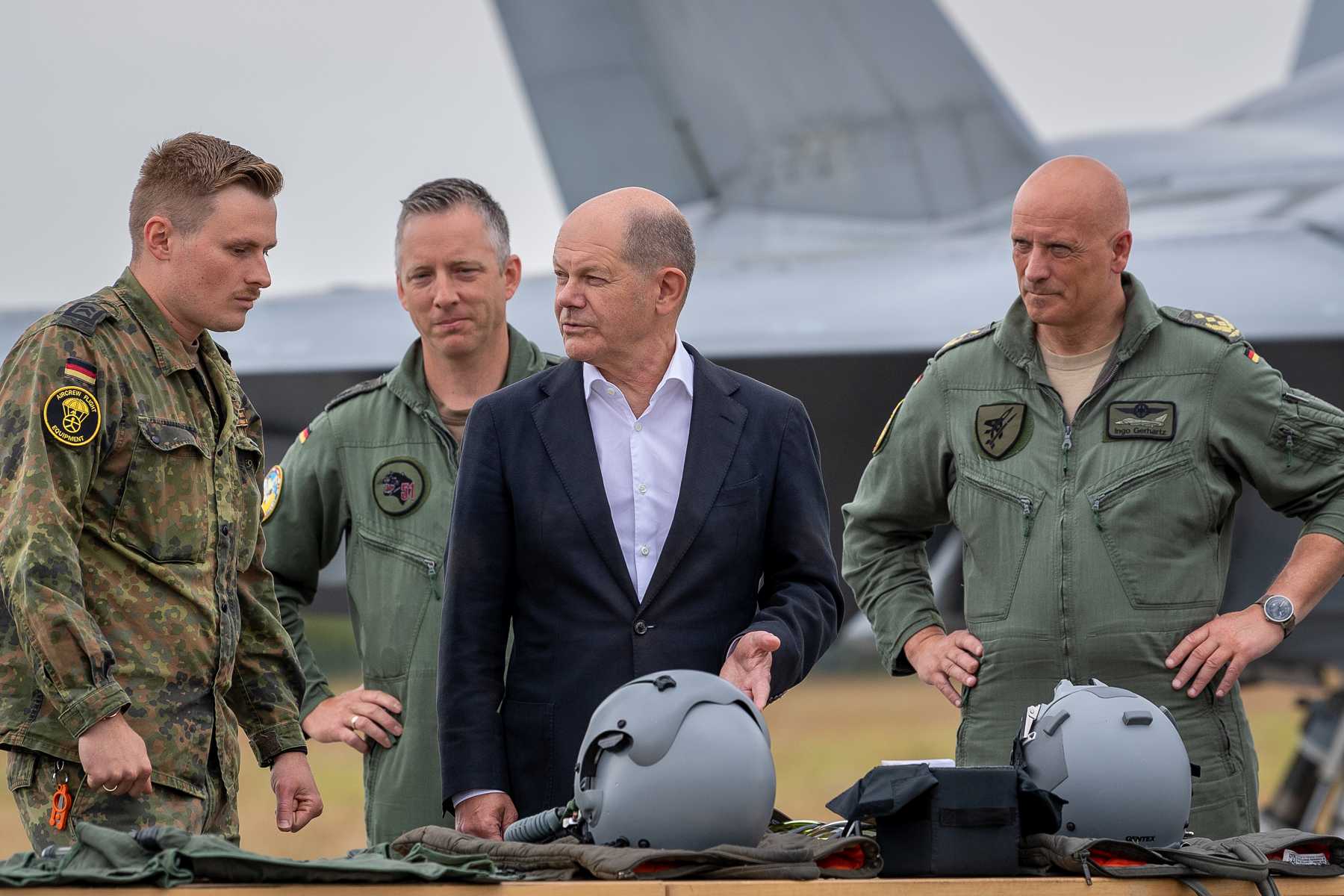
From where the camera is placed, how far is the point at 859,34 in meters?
12.7

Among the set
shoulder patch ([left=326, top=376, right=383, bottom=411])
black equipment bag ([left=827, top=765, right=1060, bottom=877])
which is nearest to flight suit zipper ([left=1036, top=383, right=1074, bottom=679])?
black equipment bag ([left=827, top=765, right=1060, bottom=877])

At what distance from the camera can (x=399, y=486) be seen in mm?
3406

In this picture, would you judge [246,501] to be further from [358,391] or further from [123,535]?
[358,391]

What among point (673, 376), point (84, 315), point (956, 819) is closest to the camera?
point (956, 819)

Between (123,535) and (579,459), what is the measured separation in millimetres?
710

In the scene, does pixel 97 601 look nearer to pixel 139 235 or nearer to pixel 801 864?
pixel 139 235

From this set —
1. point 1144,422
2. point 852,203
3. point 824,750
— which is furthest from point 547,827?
point 824,750

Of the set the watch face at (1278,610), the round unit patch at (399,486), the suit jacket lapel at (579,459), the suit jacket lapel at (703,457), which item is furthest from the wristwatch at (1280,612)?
the round unit patch at (399,486)

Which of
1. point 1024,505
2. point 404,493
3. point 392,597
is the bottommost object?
point 392,597

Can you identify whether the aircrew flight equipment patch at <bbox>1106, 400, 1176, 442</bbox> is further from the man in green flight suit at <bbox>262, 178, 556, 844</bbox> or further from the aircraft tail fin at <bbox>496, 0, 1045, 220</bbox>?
the aircraft tail fin at <bbox>496, 0, 1045, 220</bbox>

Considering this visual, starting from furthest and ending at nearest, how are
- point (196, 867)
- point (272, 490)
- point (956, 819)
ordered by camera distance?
point (272, 490), point (956, 819), point (196, 867)

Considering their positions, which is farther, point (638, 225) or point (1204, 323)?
point (1204, 323)

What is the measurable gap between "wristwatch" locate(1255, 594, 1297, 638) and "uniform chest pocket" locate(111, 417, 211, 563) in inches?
70.7

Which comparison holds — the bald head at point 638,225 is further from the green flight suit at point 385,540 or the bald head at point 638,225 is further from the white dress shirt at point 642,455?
the green flight suit at point 385,540
